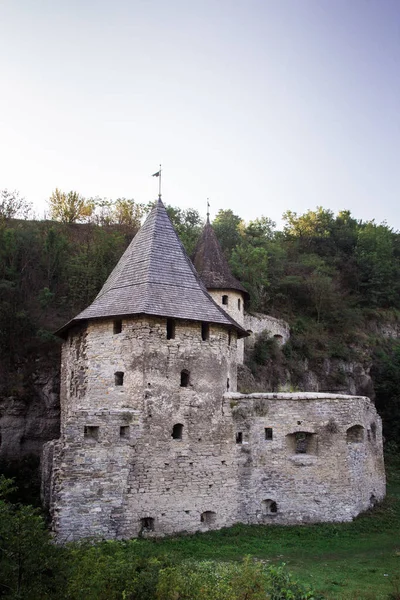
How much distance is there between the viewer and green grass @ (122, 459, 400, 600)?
13758 millimetres

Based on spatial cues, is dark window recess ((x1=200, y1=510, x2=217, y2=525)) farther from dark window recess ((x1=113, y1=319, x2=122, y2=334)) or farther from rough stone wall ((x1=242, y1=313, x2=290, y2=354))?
rough stone wall ((x1=242, y1=313, x2=290, y2=354))

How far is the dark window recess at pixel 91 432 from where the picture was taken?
59.4 ft

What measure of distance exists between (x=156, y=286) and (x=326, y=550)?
10.1 meters

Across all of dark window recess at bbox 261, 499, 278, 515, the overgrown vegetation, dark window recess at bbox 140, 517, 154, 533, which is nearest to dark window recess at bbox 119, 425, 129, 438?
dark window recess at bbox 140, 517, 154, 533

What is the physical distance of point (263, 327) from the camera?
118ft

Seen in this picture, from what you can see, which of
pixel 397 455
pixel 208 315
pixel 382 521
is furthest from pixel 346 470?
pixel 397 455

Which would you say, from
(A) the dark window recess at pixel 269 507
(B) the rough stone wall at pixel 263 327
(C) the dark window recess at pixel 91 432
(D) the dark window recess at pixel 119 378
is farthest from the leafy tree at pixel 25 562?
(B) the rough stone wall at pixel 263 327

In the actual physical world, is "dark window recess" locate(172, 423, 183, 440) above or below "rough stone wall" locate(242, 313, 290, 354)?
below

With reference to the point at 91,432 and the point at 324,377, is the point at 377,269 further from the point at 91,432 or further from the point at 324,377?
the point at 91,432

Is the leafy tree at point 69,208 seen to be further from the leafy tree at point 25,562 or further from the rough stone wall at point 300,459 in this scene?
the leafy tree at point 25,562

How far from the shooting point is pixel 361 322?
4359 cm

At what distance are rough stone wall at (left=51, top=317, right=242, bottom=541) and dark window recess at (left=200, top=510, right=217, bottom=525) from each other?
0.03 metres

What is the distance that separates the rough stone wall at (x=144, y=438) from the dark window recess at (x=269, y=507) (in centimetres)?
102

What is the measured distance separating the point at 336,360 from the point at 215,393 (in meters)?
20.4
